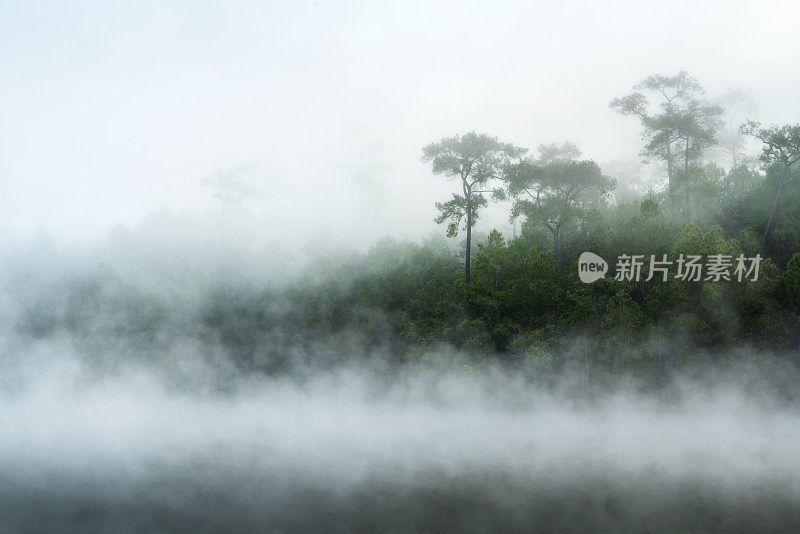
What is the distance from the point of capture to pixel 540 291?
95.7 ft

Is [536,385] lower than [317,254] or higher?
lower

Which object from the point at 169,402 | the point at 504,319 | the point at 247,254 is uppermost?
the point at 247,254

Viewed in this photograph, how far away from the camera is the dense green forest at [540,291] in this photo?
25234 mm

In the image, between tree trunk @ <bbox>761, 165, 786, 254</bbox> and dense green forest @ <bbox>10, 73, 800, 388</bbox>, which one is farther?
tree trunk @ <bbox>761, 165, 786, 254</bbox>

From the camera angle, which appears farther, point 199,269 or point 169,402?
point 199,269

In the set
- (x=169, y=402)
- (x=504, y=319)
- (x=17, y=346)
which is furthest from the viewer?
(x=17, y=346)

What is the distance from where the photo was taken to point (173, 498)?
18.6 meters

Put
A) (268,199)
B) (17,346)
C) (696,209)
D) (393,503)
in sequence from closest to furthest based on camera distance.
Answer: (393,503) → (696,209) → (17,346) → (268,199)

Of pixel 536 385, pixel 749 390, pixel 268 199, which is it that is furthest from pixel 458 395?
pixel 268 199

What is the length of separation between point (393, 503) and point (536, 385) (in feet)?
42.0

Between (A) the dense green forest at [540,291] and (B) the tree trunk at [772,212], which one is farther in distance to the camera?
(B) the tree trunk at [772,212]

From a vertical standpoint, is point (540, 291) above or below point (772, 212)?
below

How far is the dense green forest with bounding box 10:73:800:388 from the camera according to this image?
82.8 feet

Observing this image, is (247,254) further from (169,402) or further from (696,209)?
(696,209)
